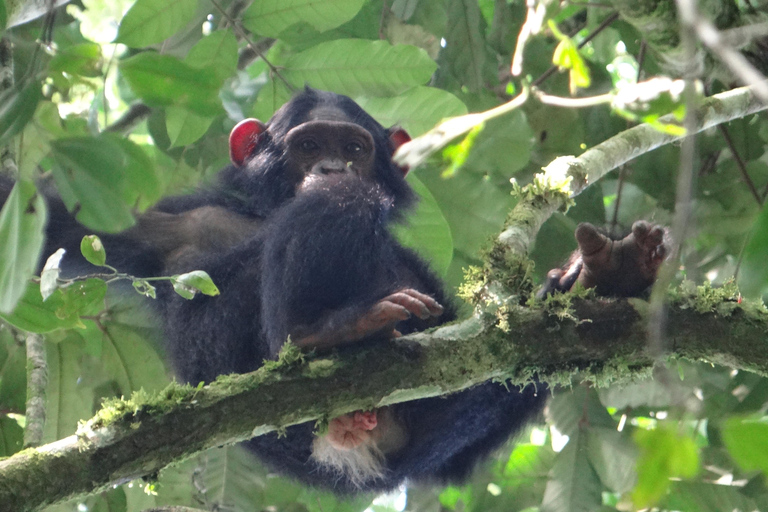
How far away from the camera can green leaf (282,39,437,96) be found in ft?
→ 12.3

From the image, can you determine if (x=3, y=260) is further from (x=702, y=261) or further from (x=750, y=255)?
(x=702, y=261)

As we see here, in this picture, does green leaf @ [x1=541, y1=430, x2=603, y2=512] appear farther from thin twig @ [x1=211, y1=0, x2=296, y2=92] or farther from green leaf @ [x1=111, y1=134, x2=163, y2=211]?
green leaf @ [x1=111, y1=134, x2=163, y2=211]

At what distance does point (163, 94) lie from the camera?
1631 millimetres

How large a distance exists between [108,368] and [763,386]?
324 centimetres

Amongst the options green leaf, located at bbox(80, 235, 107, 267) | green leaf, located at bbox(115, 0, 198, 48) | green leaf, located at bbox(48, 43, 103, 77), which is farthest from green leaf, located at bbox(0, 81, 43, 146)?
green leaf, located at bbox(115, 0, 198, 48)

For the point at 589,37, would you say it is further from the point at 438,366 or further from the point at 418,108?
the point at 438,366

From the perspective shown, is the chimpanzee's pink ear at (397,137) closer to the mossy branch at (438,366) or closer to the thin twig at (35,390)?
the mossy branch at (438,366)

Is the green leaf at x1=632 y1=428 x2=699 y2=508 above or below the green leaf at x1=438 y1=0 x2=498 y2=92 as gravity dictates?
below

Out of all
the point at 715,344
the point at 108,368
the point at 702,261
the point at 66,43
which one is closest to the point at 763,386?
the point at 702,261

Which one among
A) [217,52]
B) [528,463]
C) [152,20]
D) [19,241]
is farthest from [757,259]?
[528,463]

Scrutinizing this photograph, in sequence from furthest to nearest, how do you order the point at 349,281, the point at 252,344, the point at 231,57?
the point at 231,57 < the point at 252,344 < the point at 349,281

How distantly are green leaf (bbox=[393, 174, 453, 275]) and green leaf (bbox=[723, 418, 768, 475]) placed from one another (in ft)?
9.55

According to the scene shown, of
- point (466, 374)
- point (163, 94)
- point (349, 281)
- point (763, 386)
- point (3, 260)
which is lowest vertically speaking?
point (763, 386)

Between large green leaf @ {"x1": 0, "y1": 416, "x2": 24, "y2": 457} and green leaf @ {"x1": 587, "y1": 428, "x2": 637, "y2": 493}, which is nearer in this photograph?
large green leaf @ {"x1": 0, "y1": 416, "x2": 24, "y2": 457}
